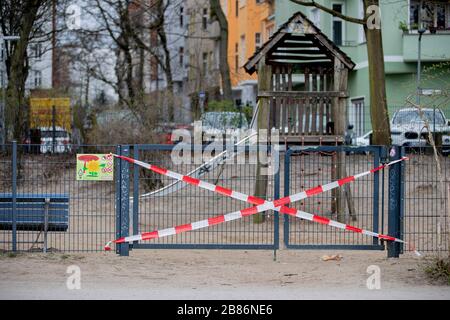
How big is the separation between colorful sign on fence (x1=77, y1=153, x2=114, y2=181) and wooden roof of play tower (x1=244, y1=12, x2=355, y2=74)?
655cm

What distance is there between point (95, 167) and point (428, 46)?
2567 cm

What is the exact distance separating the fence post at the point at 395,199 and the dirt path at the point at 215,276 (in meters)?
0.27

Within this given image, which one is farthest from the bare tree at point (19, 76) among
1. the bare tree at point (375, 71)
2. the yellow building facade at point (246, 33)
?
the yellow building facade at point (246, 33)

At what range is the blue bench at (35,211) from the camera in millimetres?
13664

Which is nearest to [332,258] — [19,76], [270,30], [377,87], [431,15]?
[377,87]

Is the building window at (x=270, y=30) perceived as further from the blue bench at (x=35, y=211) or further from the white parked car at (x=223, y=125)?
the blue bench at (x=35, y=211)

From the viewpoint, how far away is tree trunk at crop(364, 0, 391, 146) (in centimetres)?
2094

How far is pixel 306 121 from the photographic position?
19281mm

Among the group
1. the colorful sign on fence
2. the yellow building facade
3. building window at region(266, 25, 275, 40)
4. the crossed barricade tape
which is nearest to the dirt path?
the crossed barricade tape

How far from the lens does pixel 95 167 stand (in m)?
13.2

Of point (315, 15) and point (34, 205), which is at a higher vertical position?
point (315, 15)

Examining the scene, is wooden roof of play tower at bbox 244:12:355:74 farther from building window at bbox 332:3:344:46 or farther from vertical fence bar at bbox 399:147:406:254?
building window at bbox 332:3:344:46

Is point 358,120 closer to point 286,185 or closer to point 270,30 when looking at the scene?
point 286,185
